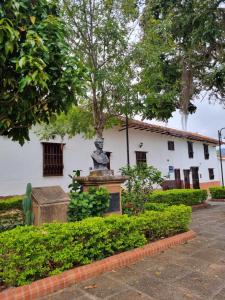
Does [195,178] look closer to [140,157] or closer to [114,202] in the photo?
[140,157]

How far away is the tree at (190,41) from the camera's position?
872cm

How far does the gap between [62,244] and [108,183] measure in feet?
8.33

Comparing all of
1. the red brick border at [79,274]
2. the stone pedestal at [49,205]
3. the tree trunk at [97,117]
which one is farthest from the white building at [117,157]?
the stone pedestal at [49,205]

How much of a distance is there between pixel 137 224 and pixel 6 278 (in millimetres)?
2560

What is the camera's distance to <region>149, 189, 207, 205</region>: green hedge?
1142 cm

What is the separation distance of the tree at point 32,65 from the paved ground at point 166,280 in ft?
9.77

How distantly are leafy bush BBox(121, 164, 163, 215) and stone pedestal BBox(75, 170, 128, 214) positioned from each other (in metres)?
0.50

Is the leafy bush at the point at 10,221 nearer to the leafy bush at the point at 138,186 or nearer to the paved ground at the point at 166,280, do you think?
the paved ground at the point at 166,280

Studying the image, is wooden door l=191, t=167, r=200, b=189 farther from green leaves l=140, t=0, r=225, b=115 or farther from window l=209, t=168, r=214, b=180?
green leaves l=140, t=0, r=225, b=115

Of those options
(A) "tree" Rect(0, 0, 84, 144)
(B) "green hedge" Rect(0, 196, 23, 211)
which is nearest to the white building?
(B) "green hedge" Rect(0, 196, 23, 211)

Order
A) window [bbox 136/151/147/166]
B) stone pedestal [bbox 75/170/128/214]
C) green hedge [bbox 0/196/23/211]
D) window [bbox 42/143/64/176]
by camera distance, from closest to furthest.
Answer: stone pedestal [bbox 75/170/128/214] → green hedge [bbox 0/196/23/211] → window [bbox 42/143/64/176] → window [bbox 136/151/147/166]

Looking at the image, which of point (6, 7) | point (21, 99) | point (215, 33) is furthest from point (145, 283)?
point (215, 33)

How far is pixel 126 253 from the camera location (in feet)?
15.3

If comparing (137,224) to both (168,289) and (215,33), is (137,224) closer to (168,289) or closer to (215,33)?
(168,289)
